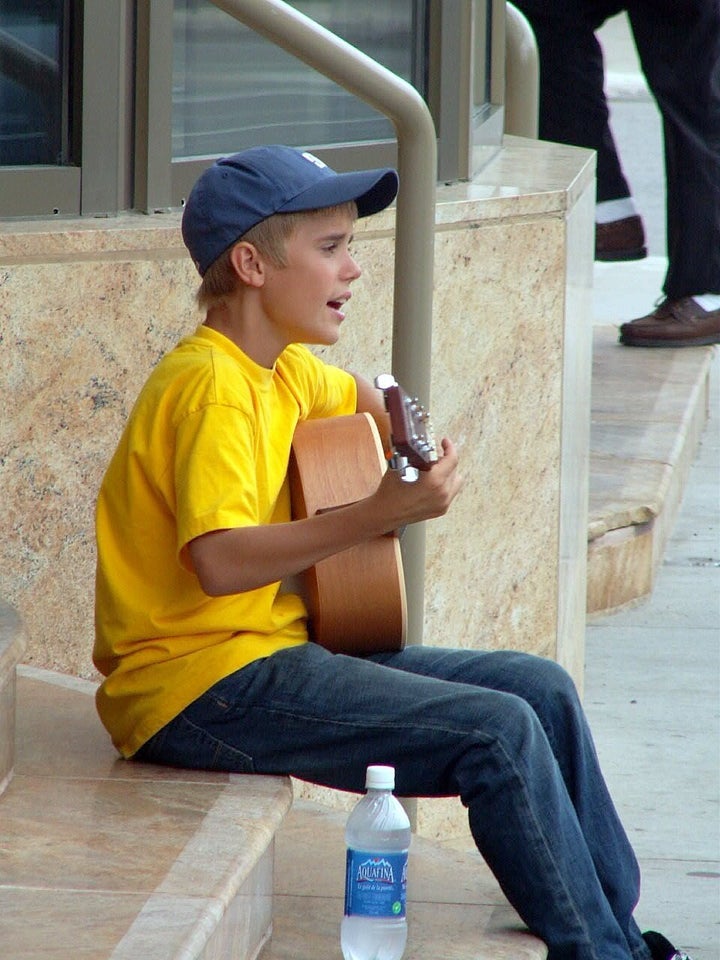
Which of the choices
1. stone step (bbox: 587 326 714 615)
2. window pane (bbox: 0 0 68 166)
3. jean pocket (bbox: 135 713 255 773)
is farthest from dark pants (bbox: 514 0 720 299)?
jean pocket (bbox: 135 713 255 773)

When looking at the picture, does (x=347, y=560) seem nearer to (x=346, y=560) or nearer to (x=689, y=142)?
(x=346, y=560)

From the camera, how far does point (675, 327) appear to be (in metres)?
7.89

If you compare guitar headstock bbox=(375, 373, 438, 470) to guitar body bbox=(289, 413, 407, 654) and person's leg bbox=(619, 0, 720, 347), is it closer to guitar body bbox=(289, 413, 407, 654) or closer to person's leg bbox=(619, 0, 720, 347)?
guitar body bbox=(289, 413, 407, 654)

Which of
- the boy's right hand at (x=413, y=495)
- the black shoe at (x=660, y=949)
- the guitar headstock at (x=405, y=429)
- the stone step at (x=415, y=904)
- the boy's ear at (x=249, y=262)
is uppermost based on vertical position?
the boy's ear at (x=249, y=262)

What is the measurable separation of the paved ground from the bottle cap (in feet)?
3.96

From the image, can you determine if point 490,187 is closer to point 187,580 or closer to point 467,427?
point 467,427

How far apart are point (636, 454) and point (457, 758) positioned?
4.16 metres

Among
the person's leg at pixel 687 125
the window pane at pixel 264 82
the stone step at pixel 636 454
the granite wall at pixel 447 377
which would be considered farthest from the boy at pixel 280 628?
the person's leg at pixel 687 125

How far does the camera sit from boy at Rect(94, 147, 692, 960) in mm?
2613

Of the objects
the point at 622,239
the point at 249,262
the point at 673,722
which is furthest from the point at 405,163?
the point at 622,239

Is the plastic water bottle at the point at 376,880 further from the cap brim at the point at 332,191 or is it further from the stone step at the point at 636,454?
the stone step at the point at 636,454

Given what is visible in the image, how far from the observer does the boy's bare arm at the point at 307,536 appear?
8.47 feet

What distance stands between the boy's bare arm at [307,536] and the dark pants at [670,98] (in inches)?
196

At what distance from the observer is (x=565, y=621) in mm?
4539
